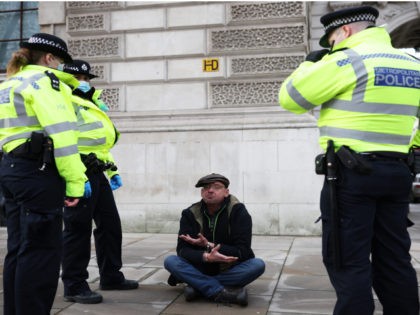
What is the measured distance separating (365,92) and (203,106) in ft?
16.7

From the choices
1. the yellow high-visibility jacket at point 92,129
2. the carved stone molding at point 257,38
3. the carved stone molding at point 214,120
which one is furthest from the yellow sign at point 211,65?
the yellow high-visibility jacket at point 92,129

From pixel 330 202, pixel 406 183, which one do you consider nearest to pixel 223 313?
pixel 330 202

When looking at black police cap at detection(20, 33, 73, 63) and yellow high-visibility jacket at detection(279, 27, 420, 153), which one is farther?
black police cap at detection(20, 33, 73, 63)

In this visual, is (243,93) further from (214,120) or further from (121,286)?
(121,286)

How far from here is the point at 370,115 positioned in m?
2.24

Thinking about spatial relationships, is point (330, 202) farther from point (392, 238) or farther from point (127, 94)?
point (127, 94)

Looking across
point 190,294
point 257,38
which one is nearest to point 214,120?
point 257,38

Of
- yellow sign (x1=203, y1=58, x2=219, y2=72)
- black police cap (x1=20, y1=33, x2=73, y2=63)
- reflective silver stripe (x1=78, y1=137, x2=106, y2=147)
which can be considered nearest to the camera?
black police cap (x1=20, y1=33, x2=73, y2=63)

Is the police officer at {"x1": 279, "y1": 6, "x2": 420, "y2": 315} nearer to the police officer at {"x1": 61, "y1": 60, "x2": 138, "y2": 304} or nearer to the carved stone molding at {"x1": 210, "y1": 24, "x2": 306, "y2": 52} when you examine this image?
the police officer at {"x1": 61, "y1": 60, "x2": 138, "y2": 304}

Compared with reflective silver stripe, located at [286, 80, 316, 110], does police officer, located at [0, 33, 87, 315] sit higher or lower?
lower

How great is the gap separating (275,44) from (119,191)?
3.43 m

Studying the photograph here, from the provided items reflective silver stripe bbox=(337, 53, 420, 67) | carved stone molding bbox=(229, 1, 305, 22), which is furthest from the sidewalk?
carved stone molding bbox=(229, 1, 305, 22)

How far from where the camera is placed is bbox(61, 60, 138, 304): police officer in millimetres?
3498

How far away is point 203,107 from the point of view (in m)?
7.23
